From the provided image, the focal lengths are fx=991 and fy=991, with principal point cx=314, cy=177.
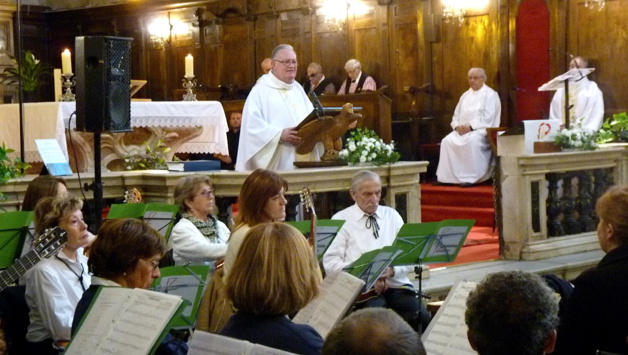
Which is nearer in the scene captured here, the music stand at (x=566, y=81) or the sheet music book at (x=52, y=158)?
the sheet music book at (x=52, y=158)

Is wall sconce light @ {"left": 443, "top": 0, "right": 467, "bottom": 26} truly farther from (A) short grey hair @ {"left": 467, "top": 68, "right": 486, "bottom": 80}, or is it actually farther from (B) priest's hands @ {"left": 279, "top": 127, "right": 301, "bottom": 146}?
(B) priest's hands @ {"left": 279, "top": 127, "right": 301, "bottom": 146}

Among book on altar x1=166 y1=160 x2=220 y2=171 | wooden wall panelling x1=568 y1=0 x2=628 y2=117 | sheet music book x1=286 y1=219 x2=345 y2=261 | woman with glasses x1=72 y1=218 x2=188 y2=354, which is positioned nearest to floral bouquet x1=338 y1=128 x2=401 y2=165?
book on altar x1=166 y1=160 x2=220 y2=171

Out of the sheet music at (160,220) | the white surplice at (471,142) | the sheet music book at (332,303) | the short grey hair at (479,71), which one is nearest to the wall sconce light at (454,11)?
the short grey hair at (479,71)

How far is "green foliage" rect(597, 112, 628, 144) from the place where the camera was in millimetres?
9922

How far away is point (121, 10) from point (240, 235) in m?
13.1

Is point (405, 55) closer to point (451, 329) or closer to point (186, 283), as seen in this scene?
point (186, 283)

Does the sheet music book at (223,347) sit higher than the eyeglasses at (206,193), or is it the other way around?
the eyeglasses at (206,193)

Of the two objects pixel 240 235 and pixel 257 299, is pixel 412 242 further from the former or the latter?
pixel 257 299

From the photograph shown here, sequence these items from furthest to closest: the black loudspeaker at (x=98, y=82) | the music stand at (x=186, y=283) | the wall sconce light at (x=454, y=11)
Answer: the wall sconce light at (x=454, y=11), the black loudspeaker at (x=98, y=82), the music stand at (x=186, y=283)

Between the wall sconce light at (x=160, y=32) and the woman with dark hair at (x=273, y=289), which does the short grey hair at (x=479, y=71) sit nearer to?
the wall sconce light at (x=160, y=32)

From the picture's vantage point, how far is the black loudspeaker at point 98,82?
562 cm

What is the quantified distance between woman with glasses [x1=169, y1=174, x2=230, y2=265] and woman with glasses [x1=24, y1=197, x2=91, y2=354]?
35.6 inches

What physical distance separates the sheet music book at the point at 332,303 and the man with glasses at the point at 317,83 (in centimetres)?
978

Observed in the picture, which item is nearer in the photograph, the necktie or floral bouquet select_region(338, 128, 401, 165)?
the necktie
